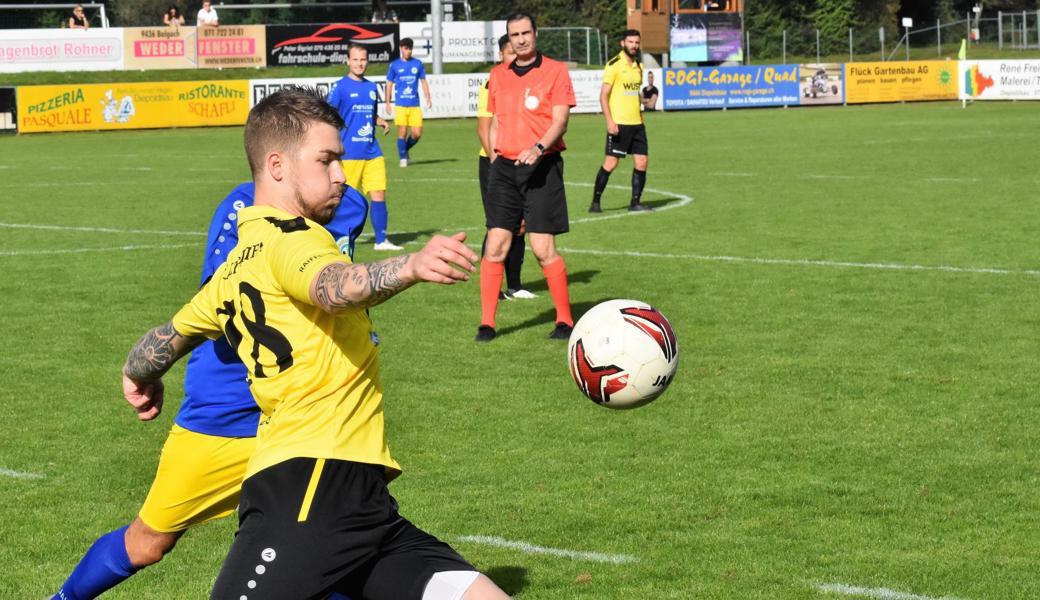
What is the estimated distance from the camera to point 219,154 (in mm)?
30250

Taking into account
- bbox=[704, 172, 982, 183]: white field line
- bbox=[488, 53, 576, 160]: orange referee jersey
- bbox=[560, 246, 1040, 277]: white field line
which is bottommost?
bbox=[560, 246, 1040, 277]: white field line

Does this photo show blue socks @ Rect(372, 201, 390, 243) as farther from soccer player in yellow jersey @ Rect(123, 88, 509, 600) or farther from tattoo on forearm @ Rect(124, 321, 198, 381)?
soccer player in yellow jersey @ Rect(123, 88, 509, 600)

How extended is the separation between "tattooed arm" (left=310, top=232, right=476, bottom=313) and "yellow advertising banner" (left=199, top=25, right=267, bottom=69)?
47978 millimetres

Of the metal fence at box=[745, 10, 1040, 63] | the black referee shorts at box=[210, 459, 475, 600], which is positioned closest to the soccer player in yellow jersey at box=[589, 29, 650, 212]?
the black referee shorts at box=[210, 459, 475, 600]

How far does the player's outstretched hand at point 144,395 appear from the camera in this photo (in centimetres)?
422

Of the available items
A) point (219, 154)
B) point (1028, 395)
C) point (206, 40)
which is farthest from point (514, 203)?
point (206, 40)

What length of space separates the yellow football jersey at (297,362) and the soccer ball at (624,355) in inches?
64.2

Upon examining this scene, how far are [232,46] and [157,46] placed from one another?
8.40 feet

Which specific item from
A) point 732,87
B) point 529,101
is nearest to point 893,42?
point 732,87

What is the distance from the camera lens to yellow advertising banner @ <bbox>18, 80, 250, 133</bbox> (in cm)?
3844

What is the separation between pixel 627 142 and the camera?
18.7m

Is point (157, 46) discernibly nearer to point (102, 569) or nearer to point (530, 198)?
point (530, 198)

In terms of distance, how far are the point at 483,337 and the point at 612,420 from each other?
8.55 feet

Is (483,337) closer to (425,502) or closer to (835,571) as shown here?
(425,502)
